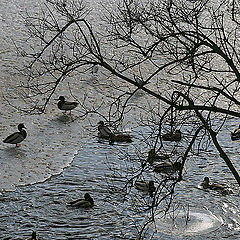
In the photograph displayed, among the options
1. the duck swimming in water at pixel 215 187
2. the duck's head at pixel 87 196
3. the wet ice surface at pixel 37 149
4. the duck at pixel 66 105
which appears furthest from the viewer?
the duck at pixel 66 105

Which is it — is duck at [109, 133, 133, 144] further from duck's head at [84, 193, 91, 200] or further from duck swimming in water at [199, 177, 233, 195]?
duck swimming in water at [199, 177, 233, 195]

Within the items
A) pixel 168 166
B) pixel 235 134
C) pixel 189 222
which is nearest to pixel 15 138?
pixel 168 166

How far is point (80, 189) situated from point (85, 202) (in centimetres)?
97

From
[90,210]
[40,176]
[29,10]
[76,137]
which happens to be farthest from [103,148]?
[29,10]

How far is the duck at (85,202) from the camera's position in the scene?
973cm

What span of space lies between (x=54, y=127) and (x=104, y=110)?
164 cm

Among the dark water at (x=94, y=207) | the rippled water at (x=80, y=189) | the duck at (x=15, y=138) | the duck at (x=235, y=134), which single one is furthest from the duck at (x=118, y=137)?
the duck at (x=235, y=134)

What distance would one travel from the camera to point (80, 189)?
10.7 metres

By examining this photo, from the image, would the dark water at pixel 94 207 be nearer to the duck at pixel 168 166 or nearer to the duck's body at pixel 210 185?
the duck's body at pixel 210 185

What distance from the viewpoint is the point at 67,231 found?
29.4 ft

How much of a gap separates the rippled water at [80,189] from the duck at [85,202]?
3.4 inches

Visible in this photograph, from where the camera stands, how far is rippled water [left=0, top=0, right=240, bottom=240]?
9.16m

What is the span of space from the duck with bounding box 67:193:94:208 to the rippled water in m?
0.09

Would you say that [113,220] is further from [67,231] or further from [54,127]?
[54,127]
